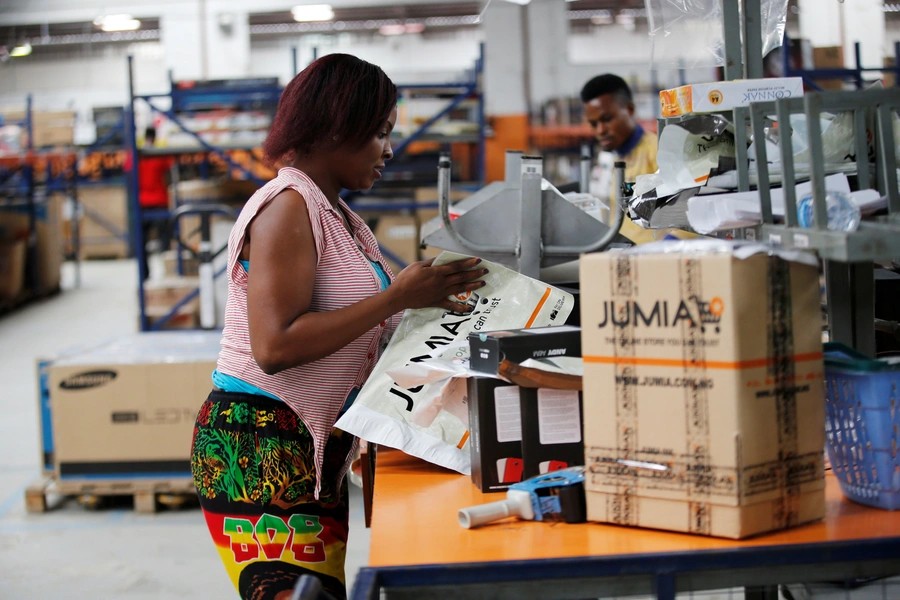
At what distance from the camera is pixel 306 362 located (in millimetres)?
1509

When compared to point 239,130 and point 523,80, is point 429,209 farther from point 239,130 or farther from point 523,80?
point 523,80

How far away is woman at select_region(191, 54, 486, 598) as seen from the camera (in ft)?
5.10

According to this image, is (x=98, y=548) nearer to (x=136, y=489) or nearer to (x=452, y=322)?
(x=136, y=489)

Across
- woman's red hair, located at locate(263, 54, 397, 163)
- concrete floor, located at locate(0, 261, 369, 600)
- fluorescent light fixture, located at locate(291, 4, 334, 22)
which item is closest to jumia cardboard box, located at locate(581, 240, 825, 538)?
woman's red hair, located at locate(263, 54, 397, 163)

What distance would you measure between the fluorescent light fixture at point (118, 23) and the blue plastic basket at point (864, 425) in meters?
16.5

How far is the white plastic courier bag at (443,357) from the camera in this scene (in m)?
1.52

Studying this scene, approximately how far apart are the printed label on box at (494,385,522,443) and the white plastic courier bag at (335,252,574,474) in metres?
0.10

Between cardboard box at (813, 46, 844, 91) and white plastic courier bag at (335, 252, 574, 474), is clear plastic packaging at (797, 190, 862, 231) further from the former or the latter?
cardboard box at (813, 46, 844, 91)

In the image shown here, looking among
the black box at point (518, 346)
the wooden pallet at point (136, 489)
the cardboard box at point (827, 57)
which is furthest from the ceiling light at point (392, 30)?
the black box at point (518, 346)

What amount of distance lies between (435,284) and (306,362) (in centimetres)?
26

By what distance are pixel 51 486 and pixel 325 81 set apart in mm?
3234

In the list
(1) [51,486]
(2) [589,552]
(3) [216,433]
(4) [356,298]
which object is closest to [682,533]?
(2) [589,552]

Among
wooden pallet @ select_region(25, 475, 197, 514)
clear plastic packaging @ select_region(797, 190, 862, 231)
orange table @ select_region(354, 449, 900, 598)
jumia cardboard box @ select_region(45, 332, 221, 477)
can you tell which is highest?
clear plastic packaging @ select_region(797, 190, 862, 231)

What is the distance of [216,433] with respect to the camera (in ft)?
5.29
